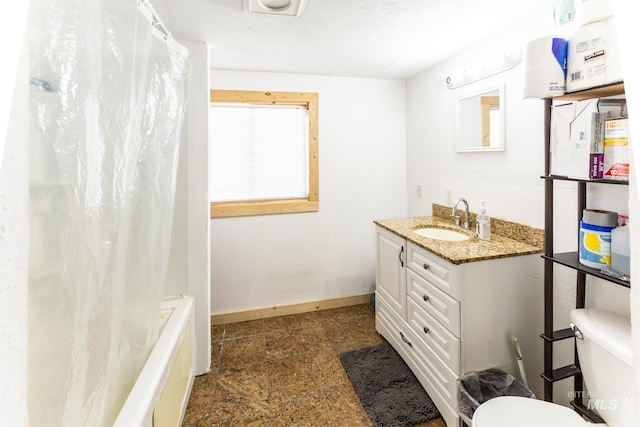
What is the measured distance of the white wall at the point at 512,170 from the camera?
1.44m

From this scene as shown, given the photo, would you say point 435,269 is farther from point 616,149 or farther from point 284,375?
point 284,375

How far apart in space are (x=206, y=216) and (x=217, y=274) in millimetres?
800

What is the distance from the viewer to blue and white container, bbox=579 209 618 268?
42.9 inches

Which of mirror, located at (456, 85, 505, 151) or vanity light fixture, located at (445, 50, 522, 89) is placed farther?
mirror, located at (456, 85, 505, 151)

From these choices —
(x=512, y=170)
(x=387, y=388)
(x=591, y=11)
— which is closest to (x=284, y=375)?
(x=387, y=388)

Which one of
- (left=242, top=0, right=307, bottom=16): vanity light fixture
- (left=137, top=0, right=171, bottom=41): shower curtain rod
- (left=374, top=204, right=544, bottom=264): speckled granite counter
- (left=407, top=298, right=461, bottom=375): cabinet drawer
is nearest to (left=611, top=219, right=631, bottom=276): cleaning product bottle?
(left=374, top=204, right=544, bottom=264): speckled granite counter

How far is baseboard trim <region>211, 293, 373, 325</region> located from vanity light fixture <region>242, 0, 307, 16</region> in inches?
88.7

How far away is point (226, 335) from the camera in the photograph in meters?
2.44

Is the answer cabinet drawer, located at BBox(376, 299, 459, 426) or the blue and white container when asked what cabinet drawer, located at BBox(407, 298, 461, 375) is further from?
the blue and white container

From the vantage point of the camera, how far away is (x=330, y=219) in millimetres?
2828

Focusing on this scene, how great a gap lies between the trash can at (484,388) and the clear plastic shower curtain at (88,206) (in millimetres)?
1493

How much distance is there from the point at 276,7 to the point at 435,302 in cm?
179

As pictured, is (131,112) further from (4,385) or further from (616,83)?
(616,83)

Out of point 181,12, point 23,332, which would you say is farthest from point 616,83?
point 181,12
